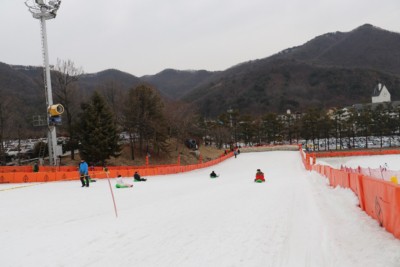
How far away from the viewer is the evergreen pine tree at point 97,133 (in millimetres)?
45281

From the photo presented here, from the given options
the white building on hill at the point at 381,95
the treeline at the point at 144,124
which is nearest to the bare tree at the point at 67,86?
the treeline at the point at 144,124

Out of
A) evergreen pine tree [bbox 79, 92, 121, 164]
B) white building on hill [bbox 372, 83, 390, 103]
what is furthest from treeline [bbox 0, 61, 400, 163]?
white building on hill [bbox 372, 83, 390, 103]

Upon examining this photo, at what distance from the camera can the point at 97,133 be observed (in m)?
45.7

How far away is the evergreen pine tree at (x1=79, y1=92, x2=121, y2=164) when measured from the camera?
45.3m

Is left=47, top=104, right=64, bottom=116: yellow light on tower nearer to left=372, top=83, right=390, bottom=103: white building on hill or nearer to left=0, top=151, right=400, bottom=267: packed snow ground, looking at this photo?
left=0, top=151, right=400, bottom=267: packed snow ground

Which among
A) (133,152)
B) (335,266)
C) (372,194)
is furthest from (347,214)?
(133,152)

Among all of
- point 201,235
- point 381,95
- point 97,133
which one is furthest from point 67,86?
point 381,95

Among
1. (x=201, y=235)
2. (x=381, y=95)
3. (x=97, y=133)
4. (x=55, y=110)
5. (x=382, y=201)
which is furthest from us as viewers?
(x=381, y=95)

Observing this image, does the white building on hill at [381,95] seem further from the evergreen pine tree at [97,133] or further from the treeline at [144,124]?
the evergreen pine tree at [97,133]

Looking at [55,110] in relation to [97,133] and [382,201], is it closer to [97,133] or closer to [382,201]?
[97,133]

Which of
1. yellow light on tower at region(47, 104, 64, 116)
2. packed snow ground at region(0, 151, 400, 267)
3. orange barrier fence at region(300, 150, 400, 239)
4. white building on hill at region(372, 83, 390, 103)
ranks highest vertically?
white building on hill at region(372, 83, 390, 103)

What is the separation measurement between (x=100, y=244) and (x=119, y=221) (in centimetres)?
253

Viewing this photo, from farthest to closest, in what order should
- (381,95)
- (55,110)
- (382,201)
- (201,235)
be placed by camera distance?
(381,95) → (55,110) → (201,235) → (382,201)

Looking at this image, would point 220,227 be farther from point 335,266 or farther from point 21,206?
point 21,206
